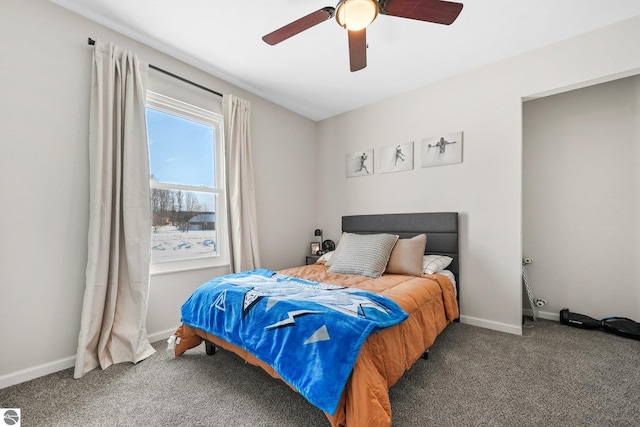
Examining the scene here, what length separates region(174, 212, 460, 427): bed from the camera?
1.24m

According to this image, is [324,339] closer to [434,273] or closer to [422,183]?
[434,273]

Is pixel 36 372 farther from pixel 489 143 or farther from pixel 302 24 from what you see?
pixel 489 143

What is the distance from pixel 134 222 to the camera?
2.23 meters

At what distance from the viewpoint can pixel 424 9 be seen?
1.57 meters

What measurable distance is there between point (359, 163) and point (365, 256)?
157 centimetres

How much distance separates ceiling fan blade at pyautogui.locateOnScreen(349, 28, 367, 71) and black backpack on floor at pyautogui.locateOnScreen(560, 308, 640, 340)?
3.13m

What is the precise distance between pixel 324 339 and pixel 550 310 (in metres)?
3.02

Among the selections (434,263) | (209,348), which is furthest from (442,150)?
(209,348)

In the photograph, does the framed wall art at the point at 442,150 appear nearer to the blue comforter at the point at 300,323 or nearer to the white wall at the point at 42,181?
the blue comforter at the point at 300,323

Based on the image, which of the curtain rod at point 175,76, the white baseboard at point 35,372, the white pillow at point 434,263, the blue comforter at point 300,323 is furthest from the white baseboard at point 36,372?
the white pillow at point 434,263

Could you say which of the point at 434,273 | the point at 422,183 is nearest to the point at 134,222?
the point at 434,273

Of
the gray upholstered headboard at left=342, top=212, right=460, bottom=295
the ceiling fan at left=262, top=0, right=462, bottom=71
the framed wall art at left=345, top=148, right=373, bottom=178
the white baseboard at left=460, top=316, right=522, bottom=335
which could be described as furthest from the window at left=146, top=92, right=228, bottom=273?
the white baseboard at left=460, top=316, right=522, bottom=335

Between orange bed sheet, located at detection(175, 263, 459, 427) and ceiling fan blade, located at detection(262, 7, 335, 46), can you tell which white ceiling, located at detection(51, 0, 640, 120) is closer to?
ceiling fan blade, located at detection(262, 7, 335, 46)

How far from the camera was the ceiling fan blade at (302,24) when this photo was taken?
161 cm
